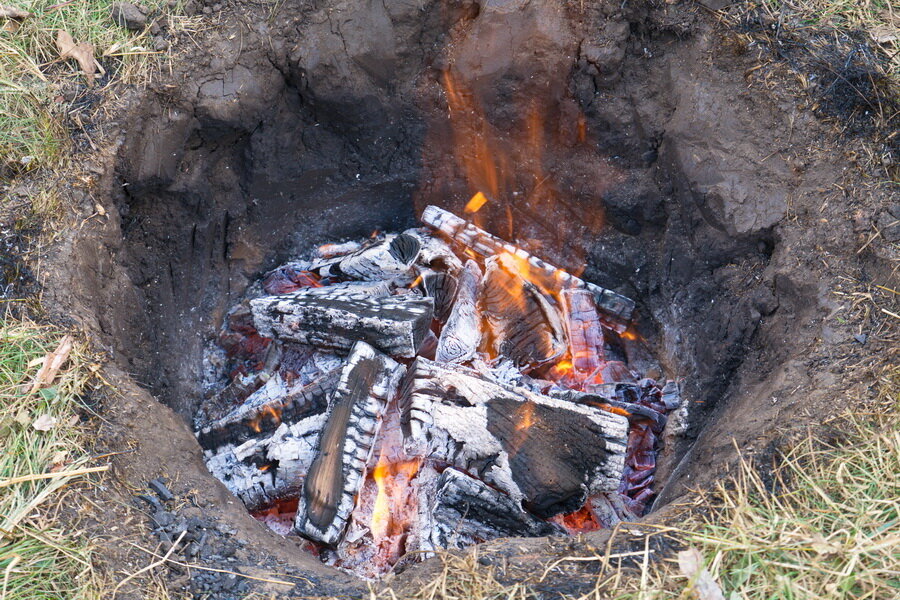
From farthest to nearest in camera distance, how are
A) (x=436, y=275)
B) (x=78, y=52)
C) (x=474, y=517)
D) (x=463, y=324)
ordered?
(x=436, y=275)
(x=463, y=324)
(x=78, y=52)
(x=474, y=517)

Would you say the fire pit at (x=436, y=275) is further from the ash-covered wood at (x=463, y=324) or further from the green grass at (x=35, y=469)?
the green grass at (x=35, y=469)

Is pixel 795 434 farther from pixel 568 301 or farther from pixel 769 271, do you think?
pixel 568 301

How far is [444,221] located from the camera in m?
3.79

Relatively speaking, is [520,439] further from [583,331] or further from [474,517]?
[583,331]

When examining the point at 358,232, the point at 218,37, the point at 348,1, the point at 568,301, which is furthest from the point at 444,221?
the point at 218,37

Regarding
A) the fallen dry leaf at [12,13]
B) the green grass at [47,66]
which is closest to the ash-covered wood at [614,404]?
the green grass at [47,66]

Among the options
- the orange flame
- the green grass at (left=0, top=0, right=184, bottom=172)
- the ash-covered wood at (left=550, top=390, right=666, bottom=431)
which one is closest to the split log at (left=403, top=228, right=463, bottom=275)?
the ash-covered wood at (left=550, top=390, right=666, bottom=431)

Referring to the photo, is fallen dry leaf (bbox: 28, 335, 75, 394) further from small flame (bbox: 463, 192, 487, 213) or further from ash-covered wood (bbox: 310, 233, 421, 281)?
small flame (bbox: 463, 192, 487, 213)

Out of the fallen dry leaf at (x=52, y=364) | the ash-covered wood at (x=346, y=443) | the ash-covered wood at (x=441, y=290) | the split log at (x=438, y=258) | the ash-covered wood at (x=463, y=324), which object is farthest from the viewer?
the split log at (x=438, y=258)

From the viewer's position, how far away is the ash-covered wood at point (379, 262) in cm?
359

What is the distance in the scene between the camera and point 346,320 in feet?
10.3

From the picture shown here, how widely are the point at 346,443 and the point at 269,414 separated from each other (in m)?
0.44

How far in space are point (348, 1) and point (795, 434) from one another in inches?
110

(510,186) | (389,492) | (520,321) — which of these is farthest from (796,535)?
(510,186)
